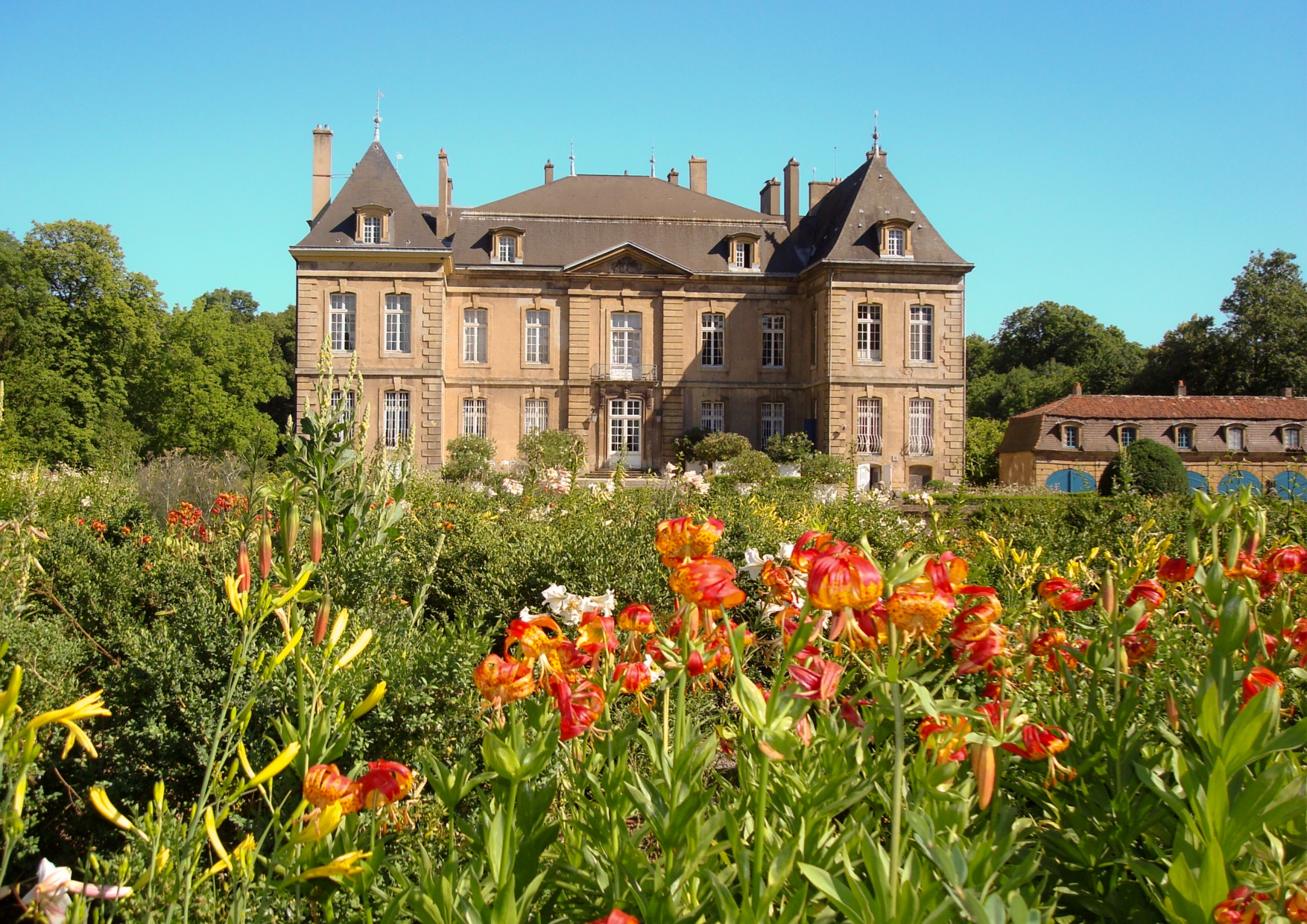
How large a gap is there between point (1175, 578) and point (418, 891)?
5.77ft

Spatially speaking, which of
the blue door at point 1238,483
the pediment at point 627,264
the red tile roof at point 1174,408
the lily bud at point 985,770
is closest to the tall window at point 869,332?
the pediment at point 627,264

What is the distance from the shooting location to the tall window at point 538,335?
28.7 m

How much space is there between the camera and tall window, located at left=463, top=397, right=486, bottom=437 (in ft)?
94.0

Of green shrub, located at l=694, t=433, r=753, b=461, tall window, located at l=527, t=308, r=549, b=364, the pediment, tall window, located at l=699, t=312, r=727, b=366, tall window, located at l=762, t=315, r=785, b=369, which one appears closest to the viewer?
green shrub, located at l=694, t=433, r=753, b=461

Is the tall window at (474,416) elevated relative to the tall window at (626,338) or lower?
lower

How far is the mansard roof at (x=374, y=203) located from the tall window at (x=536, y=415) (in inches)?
214

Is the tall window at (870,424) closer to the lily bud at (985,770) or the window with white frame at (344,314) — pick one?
the window with white frame at (344,314)

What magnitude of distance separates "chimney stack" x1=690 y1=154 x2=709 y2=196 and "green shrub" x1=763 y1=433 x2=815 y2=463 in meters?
10.9

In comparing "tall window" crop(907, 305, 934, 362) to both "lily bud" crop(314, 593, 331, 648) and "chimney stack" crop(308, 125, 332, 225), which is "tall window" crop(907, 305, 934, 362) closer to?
"chimney stack" crop(308, 125, 332, 225)

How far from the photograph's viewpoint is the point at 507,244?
2870 cm

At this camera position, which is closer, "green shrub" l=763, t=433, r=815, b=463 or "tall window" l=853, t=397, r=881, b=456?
"green shrub" l=763, t=433, r=815, b=463

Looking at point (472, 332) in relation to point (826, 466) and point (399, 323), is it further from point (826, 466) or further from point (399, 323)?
point (826, 466)

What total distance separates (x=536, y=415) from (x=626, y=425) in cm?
287

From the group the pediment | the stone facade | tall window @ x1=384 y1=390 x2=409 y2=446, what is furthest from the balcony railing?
tall window @ x1=384 y1=390 x2=409 y2=446
